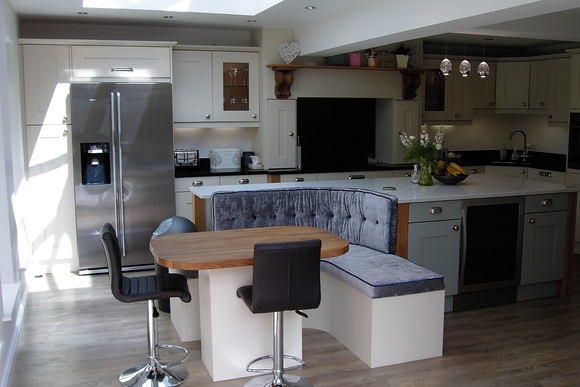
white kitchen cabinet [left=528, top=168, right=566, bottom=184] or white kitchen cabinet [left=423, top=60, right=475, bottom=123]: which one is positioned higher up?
white kitchen cabinet [left=423, top=60, right=475, bottom=123]

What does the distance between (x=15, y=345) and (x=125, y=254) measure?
208 centimetres

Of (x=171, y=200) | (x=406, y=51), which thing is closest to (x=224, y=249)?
(x=171, y=200)

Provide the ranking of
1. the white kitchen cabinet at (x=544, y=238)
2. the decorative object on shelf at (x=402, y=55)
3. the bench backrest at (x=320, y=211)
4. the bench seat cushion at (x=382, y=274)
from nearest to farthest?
1. the bench seat cushion at (x=382, y=274)
2. the bench backrest at (x=320, y=211)
3. the white kitchen cabinet at (x=544, y=238)
4. the decorative object on shelf at (x=402, y=55)

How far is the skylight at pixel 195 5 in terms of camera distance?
5480 millimetres

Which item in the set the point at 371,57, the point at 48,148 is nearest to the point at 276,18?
the point at 371,57

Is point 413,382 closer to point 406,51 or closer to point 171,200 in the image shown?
point 171,200

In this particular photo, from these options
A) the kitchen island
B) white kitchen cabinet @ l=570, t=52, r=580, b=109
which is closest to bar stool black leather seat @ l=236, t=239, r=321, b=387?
the kitchen island

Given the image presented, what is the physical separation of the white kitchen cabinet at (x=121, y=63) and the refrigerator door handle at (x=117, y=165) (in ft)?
0.91

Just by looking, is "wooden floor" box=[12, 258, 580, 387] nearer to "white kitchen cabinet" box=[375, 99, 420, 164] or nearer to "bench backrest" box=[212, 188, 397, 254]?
"bench backrest" box=[212, 188, 397, 254]

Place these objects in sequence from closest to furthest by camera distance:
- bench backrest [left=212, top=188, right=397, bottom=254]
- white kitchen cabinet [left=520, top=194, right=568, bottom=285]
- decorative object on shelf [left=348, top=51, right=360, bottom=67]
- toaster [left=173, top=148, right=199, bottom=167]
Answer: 1. bench backrest [left=212, top=188, right=397, bottom=254]
2. white kitchen cabinet [left=520, top=194, right=568, bottom=285]
3. toaster [left=173, top=148, right=199, bottom=167]
4. decorative object on shelf [left=348, top=51, right=360, bottom=67]

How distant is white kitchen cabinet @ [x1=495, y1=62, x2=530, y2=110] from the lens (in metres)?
7.81

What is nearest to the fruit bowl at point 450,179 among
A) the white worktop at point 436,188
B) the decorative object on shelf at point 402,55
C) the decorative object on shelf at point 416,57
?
the white worktop at point 436,188

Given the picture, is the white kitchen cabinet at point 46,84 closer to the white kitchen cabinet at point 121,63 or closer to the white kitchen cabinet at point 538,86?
the white kitchen cabinet at point 121,63

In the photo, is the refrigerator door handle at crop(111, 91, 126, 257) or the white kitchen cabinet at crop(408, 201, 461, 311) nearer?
the white kitchen cabinet at crop(408, 201, 461, 311)
